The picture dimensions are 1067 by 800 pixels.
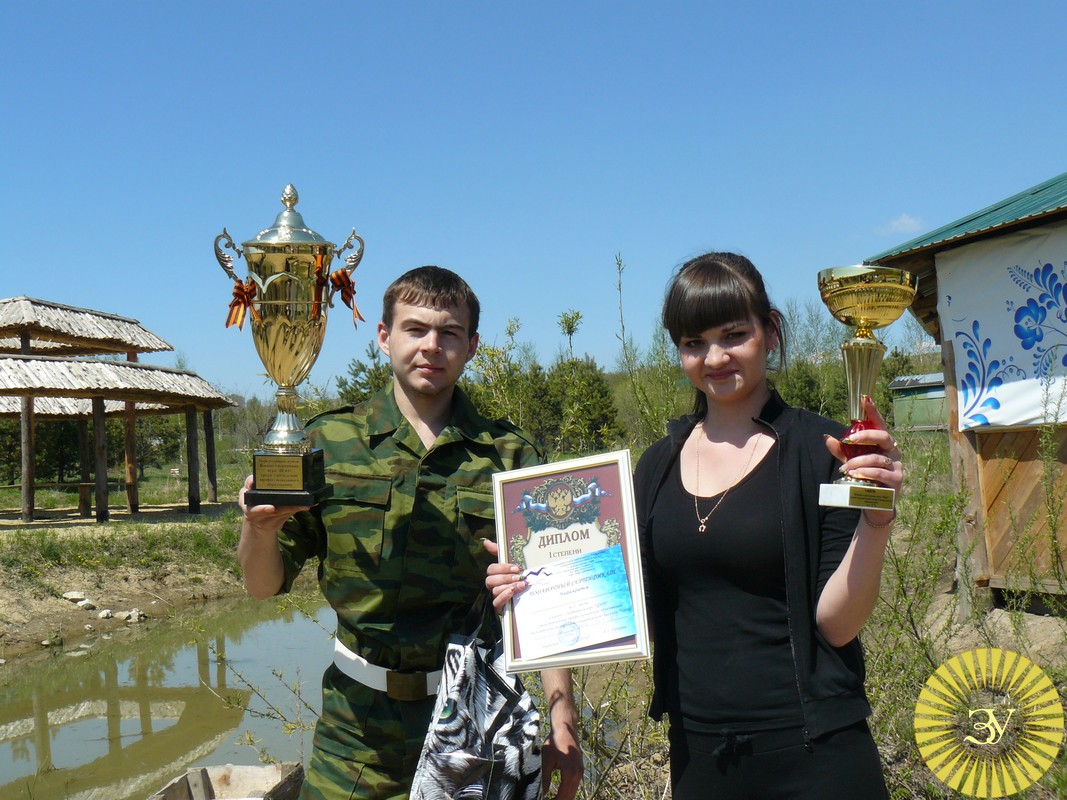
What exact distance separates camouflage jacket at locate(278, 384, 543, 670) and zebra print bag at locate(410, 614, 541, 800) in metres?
0.18

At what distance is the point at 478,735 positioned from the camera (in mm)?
2127

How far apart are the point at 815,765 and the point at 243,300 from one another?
1970mm

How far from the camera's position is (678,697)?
2.05m

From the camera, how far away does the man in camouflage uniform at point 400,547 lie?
232 cm

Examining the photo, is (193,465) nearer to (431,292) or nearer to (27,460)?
(27,460)

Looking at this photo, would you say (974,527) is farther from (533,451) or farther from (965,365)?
(533,451)

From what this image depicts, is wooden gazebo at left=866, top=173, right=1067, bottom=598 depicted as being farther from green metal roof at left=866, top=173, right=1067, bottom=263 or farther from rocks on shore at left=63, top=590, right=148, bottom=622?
rocks on shore at left=63, top=590, right=148, bottom=622

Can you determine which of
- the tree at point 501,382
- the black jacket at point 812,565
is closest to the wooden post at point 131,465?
the tree at point 501,382

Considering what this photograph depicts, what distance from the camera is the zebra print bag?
6.81 feet

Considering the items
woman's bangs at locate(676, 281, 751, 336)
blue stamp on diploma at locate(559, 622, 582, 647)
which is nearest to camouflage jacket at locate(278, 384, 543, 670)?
blue stamp on diploma at locate(559, 622, 582, 647)

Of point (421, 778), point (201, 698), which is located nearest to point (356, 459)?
point (421, 778)

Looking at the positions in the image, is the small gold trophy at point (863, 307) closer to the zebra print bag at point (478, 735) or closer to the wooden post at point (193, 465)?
the zebra print bag at point (478, 735)

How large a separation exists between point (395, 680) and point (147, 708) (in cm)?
888

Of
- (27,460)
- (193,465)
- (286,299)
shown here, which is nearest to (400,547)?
(286,299)
